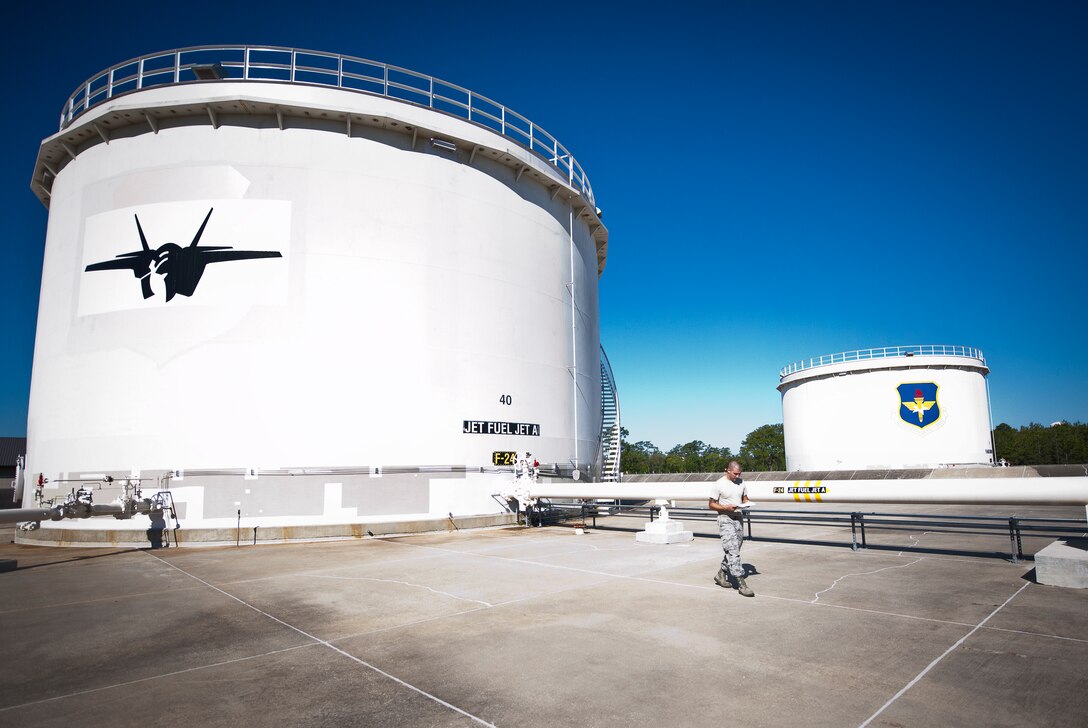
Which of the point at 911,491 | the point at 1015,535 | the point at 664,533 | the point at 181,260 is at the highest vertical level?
the point at 181,260

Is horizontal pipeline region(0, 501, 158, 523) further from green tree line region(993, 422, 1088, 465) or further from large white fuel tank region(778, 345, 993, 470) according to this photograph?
green tree line region(993, 422, 1088, 465)

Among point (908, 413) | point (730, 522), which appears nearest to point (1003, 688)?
point (730, 522)

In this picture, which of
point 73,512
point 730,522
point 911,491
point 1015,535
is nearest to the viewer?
point 730,522

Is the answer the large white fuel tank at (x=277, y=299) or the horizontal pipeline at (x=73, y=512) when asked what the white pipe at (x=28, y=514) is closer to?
the horizontal pipeline at (x=73, y=512)

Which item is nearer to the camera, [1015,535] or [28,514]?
[1015,535]

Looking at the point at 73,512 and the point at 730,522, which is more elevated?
the point at 730,522

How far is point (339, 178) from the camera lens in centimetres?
1781

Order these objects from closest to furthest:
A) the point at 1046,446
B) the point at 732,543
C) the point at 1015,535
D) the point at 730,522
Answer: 1. the point at 732,543
2. the point at 730,522
3. the point at 1015,535
4. the point at 1046,446

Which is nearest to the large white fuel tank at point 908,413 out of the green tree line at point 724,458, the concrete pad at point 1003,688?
the concrete pad at point 1003,688

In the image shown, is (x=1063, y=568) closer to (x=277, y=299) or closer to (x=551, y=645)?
(x=551, y=645)

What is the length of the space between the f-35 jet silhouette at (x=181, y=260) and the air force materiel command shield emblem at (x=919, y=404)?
37115 millimetres

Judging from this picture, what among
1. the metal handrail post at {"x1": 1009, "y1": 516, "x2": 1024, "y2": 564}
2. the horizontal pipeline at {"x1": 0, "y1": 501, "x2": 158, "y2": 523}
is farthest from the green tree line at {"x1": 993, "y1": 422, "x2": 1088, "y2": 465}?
the horizontal pipeline at {"x1": 0, "y1": 501, "x2": 158, "y2": 523}

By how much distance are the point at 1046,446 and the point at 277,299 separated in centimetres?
12001

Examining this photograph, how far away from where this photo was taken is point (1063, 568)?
8.00m
